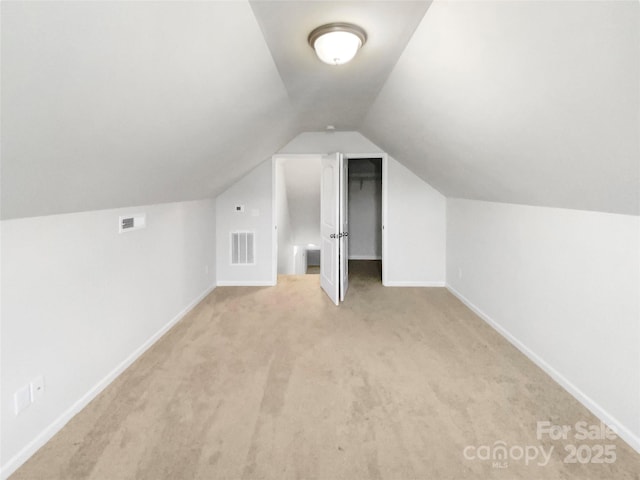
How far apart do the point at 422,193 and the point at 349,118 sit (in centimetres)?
169

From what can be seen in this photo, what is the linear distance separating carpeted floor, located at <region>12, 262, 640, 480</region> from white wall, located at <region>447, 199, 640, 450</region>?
0.16 metres

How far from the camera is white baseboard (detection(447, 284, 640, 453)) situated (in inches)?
70.7

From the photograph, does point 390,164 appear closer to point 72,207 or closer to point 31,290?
point 72,207

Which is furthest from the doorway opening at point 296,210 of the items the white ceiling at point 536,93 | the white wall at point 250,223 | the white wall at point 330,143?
the white ceiling at point 536,93

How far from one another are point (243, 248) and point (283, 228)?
80.9 inches

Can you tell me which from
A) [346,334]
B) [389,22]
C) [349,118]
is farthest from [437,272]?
[389,22]

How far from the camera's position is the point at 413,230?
16.0 feet

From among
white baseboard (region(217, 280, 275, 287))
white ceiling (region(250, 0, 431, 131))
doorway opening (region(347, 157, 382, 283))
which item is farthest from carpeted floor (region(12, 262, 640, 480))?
doorway opening (region(347, 157, 382, 283))

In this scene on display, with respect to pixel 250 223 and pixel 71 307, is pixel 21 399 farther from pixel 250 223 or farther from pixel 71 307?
pixel 250 223

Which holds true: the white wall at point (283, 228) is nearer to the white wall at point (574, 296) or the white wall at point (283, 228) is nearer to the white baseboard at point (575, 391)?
the white wall at point (574, 296)

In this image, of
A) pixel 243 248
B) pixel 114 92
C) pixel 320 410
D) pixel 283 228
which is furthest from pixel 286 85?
pixel 283 228

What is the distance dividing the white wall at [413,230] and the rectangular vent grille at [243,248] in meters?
2.05

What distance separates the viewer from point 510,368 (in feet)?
8.44

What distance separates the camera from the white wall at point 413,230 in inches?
191
